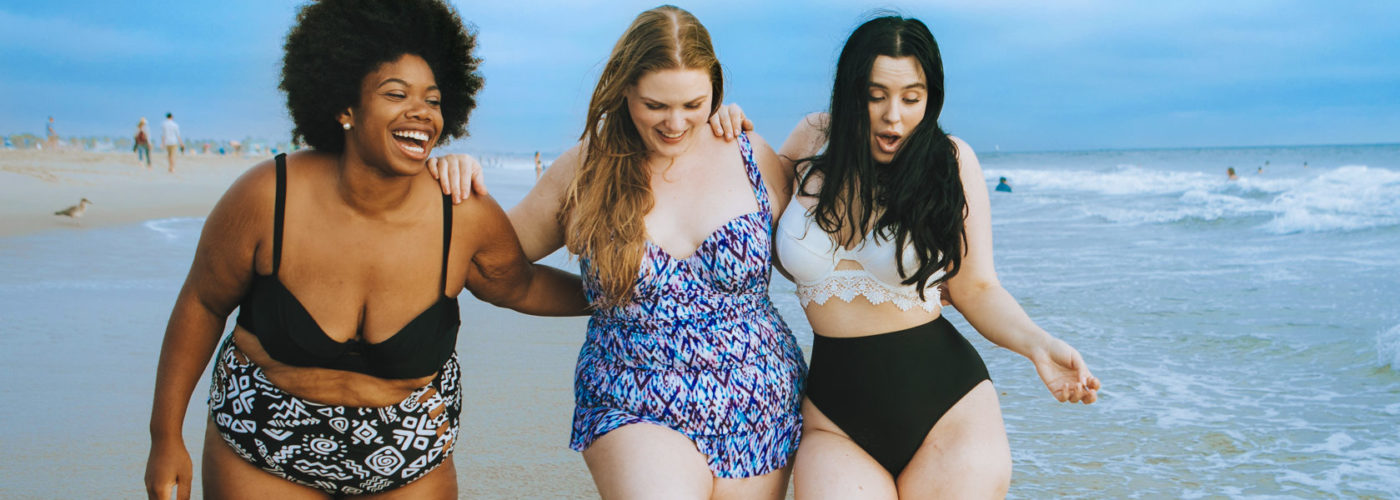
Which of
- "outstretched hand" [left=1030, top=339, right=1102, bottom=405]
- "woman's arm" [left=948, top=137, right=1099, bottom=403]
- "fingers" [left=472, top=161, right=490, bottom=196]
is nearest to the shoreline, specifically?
"fingers" [left=472, top=161, right=490, bottom=196]

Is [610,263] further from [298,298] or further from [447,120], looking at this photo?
[298,298]

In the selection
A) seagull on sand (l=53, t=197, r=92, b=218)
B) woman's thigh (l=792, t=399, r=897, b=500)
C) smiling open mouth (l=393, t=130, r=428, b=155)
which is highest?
smiling open mouth (l=393, t=130, r=428, b=155)

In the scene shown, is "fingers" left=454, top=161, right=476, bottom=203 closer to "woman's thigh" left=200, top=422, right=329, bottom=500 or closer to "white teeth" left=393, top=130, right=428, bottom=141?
"white teeth" left=393, top=130, right=428, bottom=141

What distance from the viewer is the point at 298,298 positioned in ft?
7.89

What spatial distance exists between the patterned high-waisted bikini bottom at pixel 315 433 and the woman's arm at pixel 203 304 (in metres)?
0.08

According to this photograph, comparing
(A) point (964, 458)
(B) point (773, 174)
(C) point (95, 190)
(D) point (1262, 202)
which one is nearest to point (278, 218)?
(B) point (773, 174)

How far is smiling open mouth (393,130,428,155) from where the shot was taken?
2363 millimetres

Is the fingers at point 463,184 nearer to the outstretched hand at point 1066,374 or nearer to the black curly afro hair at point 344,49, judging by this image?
the black curly afro hair at point 344,49

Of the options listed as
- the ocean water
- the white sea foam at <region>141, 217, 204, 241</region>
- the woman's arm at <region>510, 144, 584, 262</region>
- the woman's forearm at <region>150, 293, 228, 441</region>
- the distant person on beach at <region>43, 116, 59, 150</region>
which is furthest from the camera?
the distant person on beach at <region>43, 116, 59, 150</region>

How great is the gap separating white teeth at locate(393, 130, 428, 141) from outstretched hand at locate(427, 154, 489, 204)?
0.53ft

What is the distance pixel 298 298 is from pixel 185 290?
0.31 meters

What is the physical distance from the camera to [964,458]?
9.12 ft

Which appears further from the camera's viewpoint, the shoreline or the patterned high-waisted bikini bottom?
the shoreline

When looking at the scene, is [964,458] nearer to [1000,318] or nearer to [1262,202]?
[1000,318]
